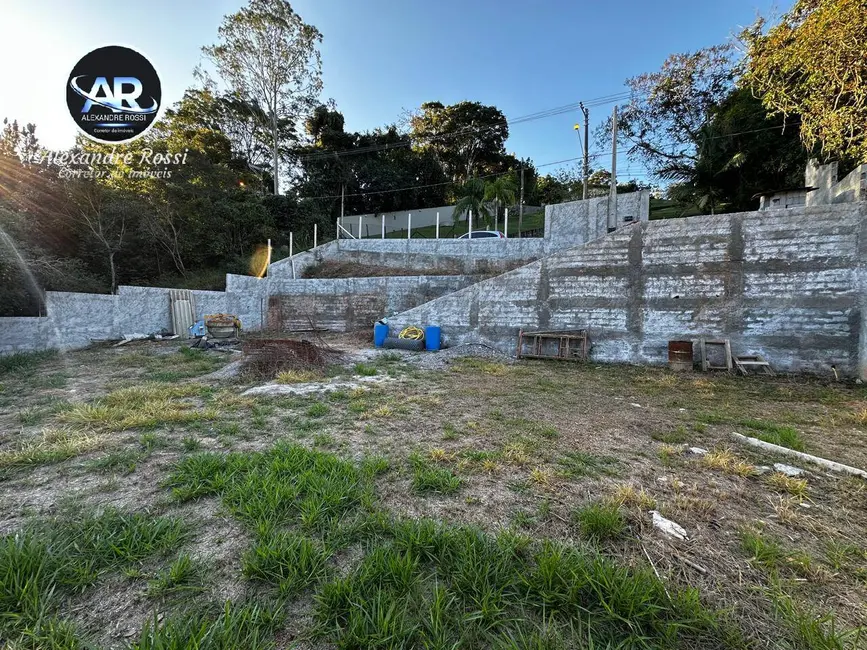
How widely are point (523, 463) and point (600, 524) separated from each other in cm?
87

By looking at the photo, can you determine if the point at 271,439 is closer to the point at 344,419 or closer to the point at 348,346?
the point at 344,419

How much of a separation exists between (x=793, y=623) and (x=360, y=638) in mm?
1672

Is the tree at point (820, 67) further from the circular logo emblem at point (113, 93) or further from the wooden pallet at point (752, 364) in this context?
the circular logo emblem at point (113, 93)

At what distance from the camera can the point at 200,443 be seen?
3018mm

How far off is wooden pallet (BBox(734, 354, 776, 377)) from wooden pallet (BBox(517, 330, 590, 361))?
2.59m

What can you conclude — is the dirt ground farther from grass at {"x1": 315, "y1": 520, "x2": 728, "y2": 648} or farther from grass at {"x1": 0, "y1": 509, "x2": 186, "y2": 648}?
grass at {"x1": 315, "y1": 520, "x2": 728, "y2": 648}

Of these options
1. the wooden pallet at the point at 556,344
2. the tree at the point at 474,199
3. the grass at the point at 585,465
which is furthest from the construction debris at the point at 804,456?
the tree at the point at 474,199

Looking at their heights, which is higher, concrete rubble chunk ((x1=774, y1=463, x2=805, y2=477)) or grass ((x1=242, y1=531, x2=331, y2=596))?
grass ((x1=242, y1=531, x2=331, y2=596))

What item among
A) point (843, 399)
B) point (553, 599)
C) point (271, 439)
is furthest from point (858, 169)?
point (271, 439)

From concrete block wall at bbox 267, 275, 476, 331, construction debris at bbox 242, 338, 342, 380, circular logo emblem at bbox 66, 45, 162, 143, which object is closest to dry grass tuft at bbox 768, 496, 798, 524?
construction debris at bbox 242, 338, 342, 380

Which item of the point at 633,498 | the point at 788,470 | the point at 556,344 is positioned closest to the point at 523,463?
the point at 633,498

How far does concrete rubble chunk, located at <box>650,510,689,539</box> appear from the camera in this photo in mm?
1839

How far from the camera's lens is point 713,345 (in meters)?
6.58

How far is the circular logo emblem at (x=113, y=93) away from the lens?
8.65m
